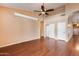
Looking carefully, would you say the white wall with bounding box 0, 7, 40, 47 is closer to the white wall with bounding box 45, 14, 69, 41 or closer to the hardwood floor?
the hardwood floor

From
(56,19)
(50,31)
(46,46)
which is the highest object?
(56,19)

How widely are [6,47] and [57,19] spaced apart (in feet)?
4.78

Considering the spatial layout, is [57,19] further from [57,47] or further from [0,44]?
[0,44]

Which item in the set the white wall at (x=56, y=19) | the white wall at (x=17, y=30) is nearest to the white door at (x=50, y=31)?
the white wall at (x=56, y=19)

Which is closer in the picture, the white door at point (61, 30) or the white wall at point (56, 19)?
the white wall at point (56, 19)

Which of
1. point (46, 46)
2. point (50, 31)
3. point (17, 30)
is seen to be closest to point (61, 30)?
point (50, 31)

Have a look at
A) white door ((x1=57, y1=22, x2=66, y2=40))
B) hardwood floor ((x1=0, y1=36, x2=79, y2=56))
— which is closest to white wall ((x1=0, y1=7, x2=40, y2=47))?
hardwood floor ((x1=0, y1=36, x2=79, y2=56))

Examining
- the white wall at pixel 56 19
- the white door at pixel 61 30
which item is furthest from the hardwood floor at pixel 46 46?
the white wall at pixel 56 19

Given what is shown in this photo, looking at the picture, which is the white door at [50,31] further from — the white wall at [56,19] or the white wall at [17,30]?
the white wall at [17,30]

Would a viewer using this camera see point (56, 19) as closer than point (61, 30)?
Yes

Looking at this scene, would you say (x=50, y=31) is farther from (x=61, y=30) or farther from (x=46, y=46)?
(x=46, y=46)

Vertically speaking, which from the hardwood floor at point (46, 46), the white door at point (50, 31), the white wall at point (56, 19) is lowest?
the hardwood floor at point (46, 46)

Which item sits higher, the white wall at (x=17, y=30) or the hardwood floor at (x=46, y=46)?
the white wall at (x=17, y=30)

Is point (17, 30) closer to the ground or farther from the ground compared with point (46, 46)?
farther from the ground
